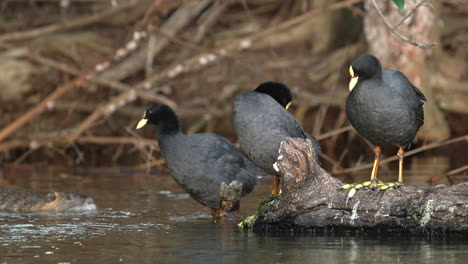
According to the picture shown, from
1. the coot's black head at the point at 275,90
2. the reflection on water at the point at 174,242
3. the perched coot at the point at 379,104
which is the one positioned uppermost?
the coot's black head at the point at 275,90

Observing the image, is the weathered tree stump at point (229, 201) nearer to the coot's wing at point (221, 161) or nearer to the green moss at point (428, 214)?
the coot's wing at point (221, 161)

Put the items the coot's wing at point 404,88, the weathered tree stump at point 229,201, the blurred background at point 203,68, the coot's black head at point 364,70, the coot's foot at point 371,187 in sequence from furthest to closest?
the blurred background at point 203,68 < the weathered tree stump at point 229,201 < the coot's wing at point 404,88 < the coot's black head at point 364,70 < the coot's foot at point 371,187

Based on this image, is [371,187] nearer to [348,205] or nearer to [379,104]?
[348,205]

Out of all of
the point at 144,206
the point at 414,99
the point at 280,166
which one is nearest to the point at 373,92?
the point at 414,99

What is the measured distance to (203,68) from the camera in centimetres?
1866

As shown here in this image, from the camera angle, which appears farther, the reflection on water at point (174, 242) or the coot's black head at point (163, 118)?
the coot's black head at point (163, 118)

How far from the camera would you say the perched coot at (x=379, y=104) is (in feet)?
23.8

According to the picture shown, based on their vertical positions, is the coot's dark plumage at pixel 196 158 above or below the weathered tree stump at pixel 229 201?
above

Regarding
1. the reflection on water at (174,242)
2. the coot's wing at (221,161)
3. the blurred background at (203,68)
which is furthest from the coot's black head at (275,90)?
the blurred background at (203,68)

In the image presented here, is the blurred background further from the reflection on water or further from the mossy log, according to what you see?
the mossy log

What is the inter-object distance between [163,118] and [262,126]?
1.27 m

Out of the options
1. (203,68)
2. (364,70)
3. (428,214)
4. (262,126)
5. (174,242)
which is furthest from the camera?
(203,68)

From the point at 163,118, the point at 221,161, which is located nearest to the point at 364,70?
the point at 221,161

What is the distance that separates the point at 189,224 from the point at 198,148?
81 cm
